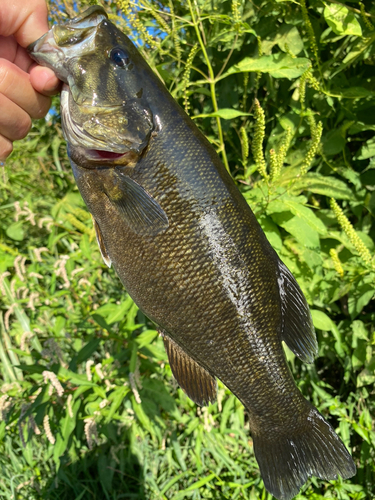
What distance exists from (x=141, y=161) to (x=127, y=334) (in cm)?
114

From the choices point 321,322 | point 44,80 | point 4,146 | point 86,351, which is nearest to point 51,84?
point 44,80

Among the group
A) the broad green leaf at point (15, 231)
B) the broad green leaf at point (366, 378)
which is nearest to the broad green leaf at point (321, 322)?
the broad green leaf at point (366, 378)

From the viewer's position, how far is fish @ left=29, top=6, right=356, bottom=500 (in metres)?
1.30

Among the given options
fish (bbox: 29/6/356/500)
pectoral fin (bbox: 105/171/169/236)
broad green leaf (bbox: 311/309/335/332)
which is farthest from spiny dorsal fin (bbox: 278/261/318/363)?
broad green leaf (bbox: 311/309/335/332)

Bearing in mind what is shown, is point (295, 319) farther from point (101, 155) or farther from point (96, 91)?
point (96, 91)

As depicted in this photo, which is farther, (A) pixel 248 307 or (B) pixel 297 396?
(B) pixel 297 396

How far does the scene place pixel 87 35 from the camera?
4.37 ft

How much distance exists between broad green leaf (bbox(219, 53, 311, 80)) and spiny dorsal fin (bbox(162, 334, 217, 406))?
136cm

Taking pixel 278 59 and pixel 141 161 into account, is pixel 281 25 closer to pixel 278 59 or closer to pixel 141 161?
pixel 278 59

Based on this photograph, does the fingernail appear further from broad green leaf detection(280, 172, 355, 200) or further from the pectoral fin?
broad green leaf detection(280, 172, 355, 200)

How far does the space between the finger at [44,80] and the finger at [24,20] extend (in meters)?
0.17

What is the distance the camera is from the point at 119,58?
1.36 meters

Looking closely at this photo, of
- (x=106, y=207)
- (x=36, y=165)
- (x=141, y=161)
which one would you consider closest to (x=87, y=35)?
(x=141, y=161)

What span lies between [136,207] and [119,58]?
52 cm
